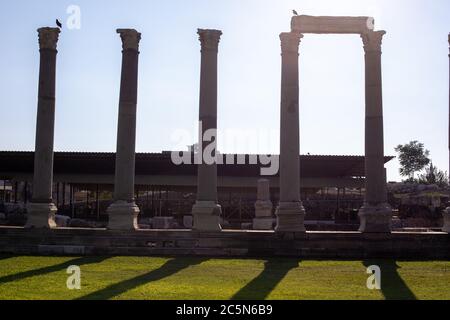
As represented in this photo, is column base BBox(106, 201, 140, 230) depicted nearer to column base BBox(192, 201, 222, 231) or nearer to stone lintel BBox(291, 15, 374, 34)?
column base BBox(192, 201, 222, 231)

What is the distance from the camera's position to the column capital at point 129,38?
2989cm

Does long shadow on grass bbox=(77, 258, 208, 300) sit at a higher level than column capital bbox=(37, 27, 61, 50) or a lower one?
lower

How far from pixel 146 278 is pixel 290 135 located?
12.1 m

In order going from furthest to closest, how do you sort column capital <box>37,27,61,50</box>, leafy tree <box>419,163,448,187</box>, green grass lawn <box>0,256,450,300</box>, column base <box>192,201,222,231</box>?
leafy tree <box>419,163,448,187</box>
column capital <box>37,27,61,50</box>
column base <box>192,201,222,231</box>
green grass lawn <box>0,256,450,300</box>

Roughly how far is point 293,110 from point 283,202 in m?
4.74

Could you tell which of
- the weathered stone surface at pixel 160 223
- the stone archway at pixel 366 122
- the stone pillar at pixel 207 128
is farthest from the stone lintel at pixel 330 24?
the weathered stone surface at pixel 160 223

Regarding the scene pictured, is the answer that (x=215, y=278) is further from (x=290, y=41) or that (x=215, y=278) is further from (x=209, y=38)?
(x=209, y=38)

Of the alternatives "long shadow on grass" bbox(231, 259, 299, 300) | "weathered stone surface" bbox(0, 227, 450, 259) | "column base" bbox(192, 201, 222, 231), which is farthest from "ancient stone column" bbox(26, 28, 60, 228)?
"long shadow on grass" bbox(231, 259, 299, 300)

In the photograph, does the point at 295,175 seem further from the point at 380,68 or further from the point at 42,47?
the point at 42,47

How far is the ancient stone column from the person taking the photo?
30172 millimetres

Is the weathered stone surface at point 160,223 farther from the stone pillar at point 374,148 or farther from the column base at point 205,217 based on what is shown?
the stone pillar at point 374,148

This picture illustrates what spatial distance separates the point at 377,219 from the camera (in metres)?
28.4

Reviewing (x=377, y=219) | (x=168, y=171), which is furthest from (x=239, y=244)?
(x=168, y=171)

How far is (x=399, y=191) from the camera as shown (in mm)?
91562
